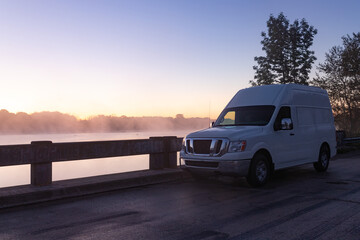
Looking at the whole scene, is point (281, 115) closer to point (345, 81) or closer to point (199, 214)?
point (199, 214)

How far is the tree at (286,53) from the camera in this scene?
37094 millimetres

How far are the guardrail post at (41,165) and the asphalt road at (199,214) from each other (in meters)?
0.88

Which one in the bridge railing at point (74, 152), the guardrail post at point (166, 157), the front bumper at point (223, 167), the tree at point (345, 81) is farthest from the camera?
the tree at point (345, 81)

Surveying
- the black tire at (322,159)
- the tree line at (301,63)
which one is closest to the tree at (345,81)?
the tree line at (301,63)

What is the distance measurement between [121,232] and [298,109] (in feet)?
23.4

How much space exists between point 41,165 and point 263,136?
5236 mm

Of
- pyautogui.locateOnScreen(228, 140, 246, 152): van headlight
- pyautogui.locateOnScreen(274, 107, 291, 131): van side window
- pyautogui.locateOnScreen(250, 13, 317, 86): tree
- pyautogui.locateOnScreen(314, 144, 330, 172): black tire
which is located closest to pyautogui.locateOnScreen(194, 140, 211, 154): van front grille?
pyautogui.locateOnScreen(228, 140, 246, 152): van headlight

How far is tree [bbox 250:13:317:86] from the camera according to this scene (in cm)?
3709

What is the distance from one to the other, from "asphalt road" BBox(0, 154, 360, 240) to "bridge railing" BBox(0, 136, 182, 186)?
105 cm

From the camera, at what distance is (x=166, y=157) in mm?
10562

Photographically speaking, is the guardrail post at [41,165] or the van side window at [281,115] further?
the van side window at [281,115]

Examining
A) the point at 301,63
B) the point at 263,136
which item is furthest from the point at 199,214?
the point at 301,63

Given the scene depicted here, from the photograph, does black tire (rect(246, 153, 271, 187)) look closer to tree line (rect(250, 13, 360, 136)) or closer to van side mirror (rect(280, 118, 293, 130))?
van side mirror (rect(280, 118, 293, 130))

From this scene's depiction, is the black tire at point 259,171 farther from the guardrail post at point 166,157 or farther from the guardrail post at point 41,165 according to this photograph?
the guardrail post at point 41,165
